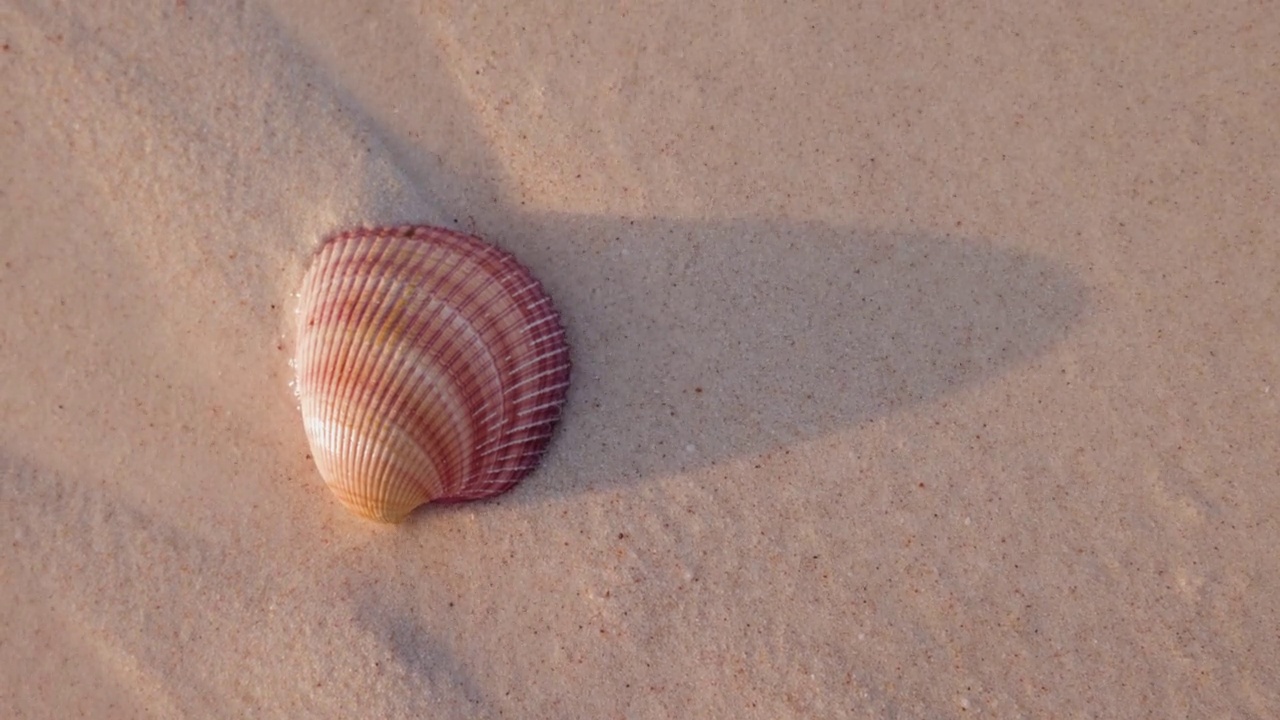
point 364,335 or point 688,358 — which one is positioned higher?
point 364,335

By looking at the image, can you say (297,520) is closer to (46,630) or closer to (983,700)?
(46,630)

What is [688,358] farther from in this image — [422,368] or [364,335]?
[364,335]

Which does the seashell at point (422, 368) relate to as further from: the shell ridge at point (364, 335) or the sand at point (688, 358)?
the sand at point (688, 358)

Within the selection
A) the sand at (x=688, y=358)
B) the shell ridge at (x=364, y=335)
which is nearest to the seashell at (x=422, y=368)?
the shell ridge at (x=364, y=335)

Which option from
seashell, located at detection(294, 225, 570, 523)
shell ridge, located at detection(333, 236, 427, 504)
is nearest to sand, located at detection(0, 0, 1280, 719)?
seashell, located at detection(294, 225, 570, 523)

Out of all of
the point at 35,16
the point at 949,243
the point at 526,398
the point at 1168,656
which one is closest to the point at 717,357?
the point at 526,398

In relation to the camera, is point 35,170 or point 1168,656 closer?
point 1168,656

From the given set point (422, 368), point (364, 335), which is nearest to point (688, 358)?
point (422, 368)
